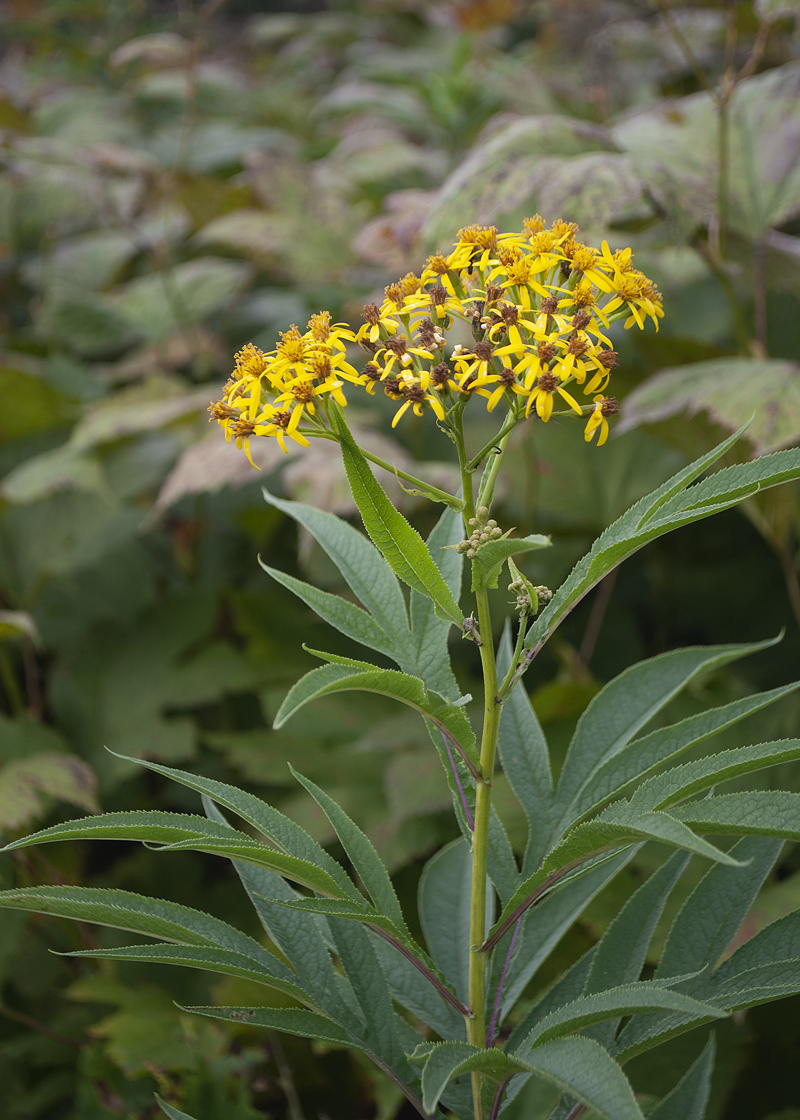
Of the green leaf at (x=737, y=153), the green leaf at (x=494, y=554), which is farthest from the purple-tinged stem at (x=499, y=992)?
the green leaf at (x=737, y=153)

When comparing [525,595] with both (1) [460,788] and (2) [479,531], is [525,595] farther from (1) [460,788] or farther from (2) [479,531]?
(1) [460,788]

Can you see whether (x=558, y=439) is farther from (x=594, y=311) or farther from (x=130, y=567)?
(x=594, y=311)

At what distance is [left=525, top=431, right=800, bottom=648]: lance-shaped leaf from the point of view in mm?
583

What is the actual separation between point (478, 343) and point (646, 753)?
361mm

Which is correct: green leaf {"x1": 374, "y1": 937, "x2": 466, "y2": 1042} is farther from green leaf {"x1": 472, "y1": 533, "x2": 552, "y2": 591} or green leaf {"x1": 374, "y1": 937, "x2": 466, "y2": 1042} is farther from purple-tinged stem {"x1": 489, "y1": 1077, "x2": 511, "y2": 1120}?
green leaf {"x1": 472, "y1": 533, "x2": 552, "y2": 591}

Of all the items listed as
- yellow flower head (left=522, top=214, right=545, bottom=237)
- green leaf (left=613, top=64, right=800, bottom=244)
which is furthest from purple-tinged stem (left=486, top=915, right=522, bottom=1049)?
green leaf (left=613, top=64, right=800, bottom=244)

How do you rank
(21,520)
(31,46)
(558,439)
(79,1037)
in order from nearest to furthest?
(79,1037), (558,439), (21,520), (31,46)

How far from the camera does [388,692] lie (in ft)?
1.96

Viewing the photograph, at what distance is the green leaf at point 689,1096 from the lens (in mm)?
785

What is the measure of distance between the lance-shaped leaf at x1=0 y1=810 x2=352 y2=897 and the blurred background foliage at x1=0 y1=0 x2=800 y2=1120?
54 centimetres

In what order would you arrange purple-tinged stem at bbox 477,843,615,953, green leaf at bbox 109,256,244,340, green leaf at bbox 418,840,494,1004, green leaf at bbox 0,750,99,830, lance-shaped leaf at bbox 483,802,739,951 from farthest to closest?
green leaf at bbox 109,256,244,340
green leaf at bbox 0,750,99,830
green leaf at bbox 418,840,494,1004
purple-tinged stem at bbox 477,843,615,953
lance-shaped leaf at bbox 483,802,739,951

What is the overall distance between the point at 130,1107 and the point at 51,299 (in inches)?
73.8

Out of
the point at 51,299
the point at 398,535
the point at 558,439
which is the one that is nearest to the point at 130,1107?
the point at 398,535

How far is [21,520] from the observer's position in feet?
6.32
